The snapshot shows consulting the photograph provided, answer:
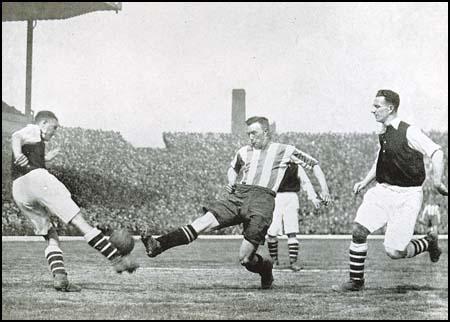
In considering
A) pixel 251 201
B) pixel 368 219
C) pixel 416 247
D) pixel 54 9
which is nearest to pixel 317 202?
pixel 368 219

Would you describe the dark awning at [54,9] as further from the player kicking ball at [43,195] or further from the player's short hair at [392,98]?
the player's short hair at [392,98]

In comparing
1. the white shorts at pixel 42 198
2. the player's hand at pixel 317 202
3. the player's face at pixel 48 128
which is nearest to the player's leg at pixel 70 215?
the white shorts at pixel 42 198

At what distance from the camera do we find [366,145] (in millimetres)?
8875

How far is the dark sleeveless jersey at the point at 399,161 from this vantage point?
6.12 meters

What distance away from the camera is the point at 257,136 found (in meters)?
6.36

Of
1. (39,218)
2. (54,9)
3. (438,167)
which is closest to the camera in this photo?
(438,167)

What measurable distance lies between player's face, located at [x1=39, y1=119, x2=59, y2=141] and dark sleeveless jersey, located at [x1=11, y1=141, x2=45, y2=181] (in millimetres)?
82

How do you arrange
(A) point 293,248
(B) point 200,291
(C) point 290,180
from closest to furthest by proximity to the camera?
(C) point 290,180 → (A) point 293,248 → (B) point 200,291

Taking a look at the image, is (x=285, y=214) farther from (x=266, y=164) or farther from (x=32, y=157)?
(x=32, y=157)

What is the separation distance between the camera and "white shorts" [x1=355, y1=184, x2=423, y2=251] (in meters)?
6.16

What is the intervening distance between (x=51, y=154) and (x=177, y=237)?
1.37 m

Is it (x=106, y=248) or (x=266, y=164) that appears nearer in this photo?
(x=106, y=248)

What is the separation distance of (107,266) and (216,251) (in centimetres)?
157

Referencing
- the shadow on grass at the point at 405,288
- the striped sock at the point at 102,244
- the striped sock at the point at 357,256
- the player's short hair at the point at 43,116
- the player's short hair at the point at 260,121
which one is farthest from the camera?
the shadow on grass at the point at 405,288
